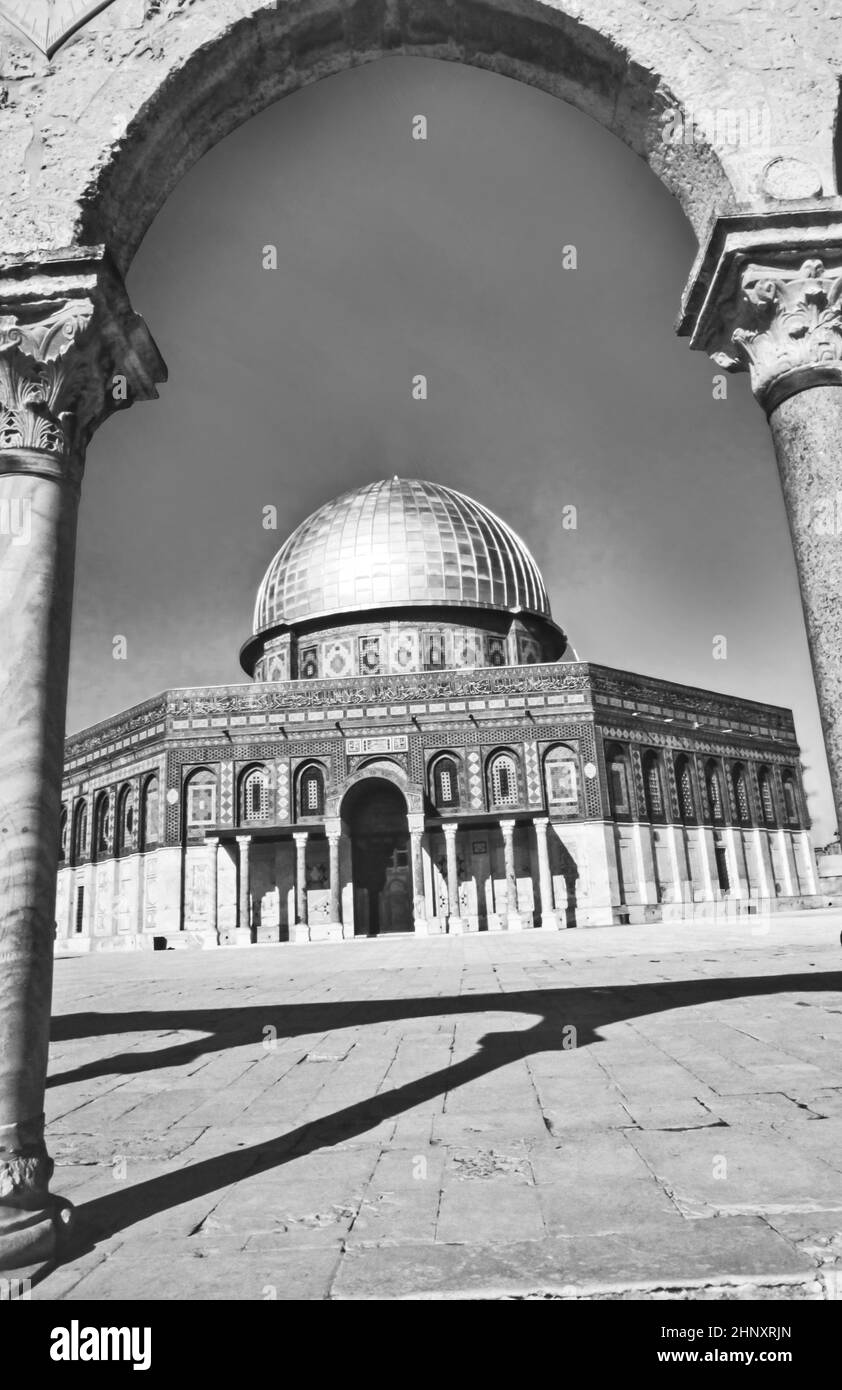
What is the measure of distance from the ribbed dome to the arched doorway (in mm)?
8318

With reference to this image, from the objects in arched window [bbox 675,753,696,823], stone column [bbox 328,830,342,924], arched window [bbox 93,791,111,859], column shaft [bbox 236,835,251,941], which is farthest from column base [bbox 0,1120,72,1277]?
arched window [bbox 93,791,111,859]

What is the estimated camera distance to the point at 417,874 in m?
29.1

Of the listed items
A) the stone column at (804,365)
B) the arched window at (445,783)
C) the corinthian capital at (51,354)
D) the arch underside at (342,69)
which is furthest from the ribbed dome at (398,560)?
the corinthian capital at (51,354)

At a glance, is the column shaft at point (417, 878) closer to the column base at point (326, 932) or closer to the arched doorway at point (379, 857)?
the arched doorway at point (379, 857)

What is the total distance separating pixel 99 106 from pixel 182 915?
2877 cm

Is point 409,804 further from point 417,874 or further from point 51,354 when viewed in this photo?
point 51,354

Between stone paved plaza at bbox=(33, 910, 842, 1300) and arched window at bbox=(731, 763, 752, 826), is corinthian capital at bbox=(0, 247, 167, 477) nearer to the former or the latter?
stone paved plaza at bbox=(33, 910, 842, 1300)

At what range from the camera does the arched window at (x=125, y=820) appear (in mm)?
33750

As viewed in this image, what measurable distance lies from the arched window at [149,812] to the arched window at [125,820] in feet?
2.39

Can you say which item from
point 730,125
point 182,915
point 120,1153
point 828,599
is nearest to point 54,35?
point 730,125

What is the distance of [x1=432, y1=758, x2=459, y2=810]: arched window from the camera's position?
30.7 metres
